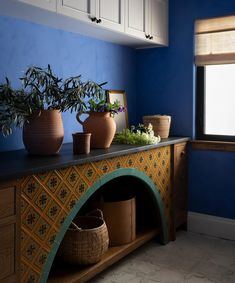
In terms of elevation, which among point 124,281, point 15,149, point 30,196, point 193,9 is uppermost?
point 193,9

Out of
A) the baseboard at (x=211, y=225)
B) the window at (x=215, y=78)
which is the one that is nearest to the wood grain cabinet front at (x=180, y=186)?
the baseboard at (x=211, y=225)

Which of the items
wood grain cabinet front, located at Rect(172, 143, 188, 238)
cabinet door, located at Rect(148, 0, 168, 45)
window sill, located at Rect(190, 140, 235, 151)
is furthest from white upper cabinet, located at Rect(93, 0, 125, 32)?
window sill, located at Rect(190, 140, 235, 151)

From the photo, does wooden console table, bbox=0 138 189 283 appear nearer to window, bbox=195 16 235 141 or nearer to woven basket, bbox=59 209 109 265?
woven basket, bbox=59 209 109 265

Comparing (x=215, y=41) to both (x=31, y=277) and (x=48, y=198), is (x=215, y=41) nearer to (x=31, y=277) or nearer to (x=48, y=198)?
(x=48, y=198)

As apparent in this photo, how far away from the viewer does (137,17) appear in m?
3.01

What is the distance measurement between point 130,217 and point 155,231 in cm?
39

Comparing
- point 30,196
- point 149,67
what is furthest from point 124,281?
point 149,67

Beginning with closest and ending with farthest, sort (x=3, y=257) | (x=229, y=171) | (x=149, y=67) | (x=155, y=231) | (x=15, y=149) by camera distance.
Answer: (x=3, y=257) < (x=15, y=149) < (x=155, y=231) < (x=229, y=171) < (x=149, y=67)

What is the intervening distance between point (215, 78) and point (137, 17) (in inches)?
38.6

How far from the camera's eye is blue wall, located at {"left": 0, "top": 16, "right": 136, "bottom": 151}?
239 cm

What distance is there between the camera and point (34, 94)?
2129mm

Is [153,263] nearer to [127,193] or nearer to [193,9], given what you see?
[127,193]

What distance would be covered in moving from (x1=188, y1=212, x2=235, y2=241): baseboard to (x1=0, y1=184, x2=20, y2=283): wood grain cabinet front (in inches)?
82.8

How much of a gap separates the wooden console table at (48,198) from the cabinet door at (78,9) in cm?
87
